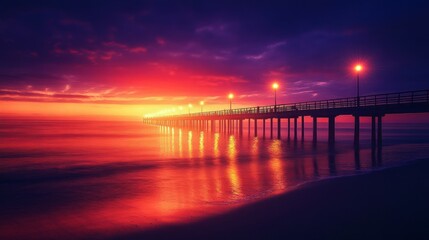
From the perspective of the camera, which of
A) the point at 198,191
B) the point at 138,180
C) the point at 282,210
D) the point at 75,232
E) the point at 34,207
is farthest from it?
the point at 138,180

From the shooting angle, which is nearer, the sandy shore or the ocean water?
the sandy shore

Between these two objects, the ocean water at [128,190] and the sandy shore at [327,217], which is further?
the ocean water at [128,190]

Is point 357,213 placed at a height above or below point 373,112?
below

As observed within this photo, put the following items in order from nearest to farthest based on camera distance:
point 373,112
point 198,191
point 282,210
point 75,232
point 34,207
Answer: point 75,232 → point 282,210 → point 34,207 → point 198,191 → point 373,112

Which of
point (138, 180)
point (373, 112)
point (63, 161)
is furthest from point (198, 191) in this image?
point (373, 112)

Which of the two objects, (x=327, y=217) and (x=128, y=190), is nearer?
(x=327, y=217)

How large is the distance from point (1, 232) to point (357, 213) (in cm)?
909

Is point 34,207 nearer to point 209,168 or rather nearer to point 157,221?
point 157,221

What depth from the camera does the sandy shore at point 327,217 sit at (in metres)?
7.44

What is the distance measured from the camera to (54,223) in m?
8.53

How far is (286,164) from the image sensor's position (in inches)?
777

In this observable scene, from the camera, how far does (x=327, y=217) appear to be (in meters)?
8.54

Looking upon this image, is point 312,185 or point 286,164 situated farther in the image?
point 286,164

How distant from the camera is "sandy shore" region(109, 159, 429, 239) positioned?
24.4ft
